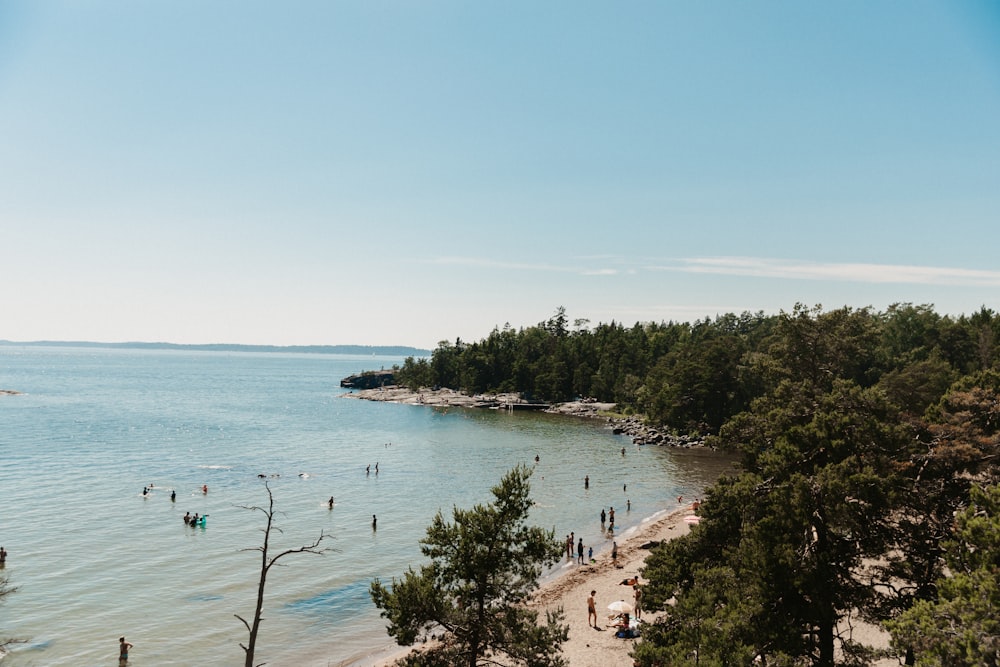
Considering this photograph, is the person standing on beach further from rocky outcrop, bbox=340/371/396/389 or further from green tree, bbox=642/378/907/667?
rocky outcrop, bbox=340/371/396/389

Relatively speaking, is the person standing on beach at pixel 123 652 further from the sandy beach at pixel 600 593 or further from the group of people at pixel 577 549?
the group of people at pixel 577 549

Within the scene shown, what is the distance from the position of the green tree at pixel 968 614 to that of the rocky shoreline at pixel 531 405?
76109mm

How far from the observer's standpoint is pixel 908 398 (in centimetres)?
6009

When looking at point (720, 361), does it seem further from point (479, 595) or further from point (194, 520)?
point (479, 595)

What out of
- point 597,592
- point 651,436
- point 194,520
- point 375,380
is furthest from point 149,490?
point 375,380

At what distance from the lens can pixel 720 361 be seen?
89.5 meters

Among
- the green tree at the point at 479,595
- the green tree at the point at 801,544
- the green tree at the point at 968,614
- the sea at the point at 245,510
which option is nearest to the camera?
the green tree at the point at 968,614

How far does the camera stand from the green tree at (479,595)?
55.8 ft

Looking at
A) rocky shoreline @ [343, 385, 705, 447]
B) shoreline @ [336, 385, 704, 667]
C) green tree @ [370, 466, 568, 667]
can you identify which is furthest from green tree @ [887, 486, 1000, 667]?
rocky shoreline @ [343, 385, 705, 447]

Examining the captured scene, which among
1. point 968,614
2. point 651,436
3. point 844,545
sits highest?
point 968,614

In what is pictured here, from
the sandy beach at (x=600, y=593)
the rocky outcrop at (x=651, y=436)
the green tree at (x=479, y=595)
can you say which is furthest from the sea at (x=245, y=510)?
the green tree at (x=479, y=595)

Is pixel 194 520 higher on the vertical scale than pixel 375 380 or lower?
lower

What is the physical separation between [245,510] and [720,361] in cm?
6771

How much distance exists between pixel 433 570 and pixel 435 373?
150 m
